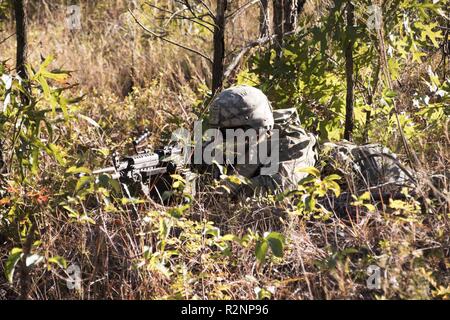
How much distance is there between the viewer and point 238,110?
15.2 feet

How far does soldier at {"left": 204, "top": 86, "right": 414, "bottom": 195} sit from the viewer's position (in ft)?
15.2

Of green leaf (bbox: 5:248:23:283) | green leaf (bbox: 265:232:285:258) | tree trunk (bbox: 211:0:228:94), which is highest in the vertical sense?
tree trunk (bbox: 211:0:228:94)

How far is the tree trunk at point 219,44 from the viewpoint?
17.6ft

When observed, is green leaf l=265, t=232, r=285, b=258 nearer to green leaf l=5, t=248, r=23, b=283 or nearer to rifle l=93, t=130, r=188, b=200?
rifle l=93, t=130, r=188, b=200

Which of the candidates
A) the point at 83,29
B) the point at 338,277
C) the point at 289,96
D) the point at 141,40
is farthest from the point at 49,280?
the point at 83,29

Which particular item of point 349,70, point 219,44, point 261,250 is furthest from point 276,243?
Answer: point 219,44

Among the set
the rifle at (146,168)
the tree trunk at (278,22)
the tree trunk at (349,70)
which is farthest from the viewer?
the tree trunk at (278,22)

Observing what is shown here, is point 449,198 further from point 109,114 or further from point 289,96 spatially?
point 109,114

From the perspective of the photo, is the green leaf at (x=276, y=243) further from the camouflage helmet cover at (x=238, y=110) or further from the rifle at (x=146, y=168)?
the camouflage helmet cover at (x=238, y=110)

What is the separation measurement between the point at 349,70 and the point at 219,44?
94 centimetres

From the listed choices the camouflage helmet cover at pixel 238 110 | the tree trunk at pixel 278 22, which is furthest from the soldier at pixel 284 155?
the tree trunk at pixel 278 22

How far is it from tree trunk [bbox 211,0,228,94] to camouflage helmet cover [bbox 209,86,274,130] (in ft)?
2.59

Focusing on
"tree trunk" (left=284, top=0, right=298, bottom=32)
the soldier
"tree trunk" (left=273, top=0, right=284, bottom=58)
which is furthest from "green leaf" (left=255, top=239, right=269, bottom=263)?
"tree trunk" (left=284, top=0, right=298, bottom=32)

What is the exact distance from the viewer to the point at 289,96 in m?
5.50
